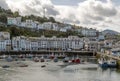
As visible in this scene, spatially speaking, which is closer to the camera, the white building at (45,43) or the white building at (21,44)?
the white building at (21,44)

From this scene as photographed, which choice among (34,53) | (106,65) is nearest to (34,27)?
(34,53)

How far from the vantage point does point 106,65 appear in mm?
51219

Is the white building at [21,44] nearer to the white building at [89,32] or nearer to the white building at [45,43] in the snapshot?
the white building at [45,43]

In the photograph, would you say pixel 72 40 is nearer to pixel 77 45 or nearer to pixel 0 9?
pixel 77 45

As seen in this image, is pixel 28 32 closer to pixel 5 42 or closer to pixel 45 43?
pixel 45 43

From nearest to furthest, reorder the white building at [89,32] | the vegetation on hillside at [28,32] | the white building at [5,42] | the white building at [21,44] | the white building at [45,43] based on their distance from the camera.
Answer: the white building at [5,42]
the white building at [21,44]
the white building at [45,43]
the vegetation on hillside at [28,32]
the white building at [89,32]

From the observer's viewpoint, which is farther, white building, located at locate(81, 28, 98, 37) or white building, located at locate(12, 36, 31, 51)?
white building, located at locate(81, 28, 98, 37)

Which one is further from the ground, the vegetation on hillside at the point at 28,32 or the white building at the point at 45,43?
the vegetation on hillside at the point at 28,32

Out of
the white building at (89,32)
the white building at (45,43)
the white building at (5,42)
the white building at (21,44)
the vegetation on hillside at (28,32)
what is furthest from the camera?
the white building at (89,32)

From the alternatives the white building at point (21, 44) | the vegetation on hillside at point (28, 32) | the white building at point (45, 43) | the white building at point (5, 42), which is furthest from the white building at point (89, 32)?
the white building at point (5, 42)

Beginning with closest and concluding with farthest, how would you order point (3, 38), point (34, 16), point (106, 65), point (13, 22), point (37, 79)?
point (37, 79)
point (106, 65)
point (3, 38)
point (13, 22)
point (34, 16)

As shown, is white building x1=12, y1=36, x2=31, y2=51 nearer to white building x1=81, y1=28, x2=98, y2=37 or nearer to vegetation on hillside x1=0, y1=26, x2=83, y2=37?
vegetation on hillside x1=0, y1=26, x2=83, y2=37

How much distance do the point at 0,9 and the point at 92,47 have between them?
5263 cm

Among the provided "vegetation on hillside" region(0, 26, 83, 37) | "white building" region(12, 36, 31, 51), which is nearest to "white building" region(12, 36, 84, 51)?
"white building" region(12, 36, 31, 51)
